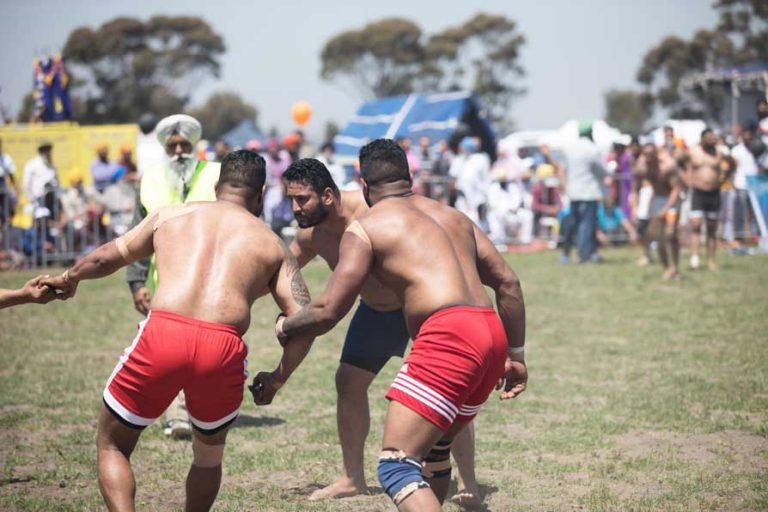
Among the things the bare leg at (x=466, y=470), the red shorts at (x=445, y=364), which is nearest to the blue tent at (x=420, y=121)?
the bare leg at (x=466, y=470)

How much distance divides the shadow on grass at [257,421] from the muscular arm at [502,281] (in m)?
3.13

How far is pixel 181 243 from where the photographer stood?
14.6 feet

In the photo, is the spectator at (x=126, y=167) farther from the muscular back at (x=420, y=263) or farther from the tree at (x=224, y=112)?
the tree at (x=224, y=112)

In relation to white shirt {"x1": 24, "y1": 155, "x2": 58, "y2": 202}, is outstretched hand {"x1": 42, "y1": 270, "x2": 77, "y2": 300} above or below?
above

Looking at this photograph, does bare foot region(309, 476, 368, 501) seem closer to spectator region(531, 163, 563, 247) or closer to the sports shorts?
the sports shorts

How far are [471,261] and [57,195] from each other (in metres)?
13.8

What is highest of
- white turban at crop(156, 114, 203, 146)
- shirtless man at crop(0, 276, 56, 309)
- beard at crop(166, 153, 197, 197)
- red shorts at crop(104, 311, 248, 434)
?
white turban at crop(156, 114, 203, 146)

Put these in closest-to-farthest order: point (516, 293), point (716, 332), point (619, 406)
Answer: point (516, 293) → point (619, 406) → point (716, 332)

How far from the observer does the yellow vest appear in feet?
21.5

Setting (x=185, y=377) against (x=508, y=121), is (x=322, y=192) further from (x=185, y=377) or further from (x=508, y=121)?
(x=508, y=121)

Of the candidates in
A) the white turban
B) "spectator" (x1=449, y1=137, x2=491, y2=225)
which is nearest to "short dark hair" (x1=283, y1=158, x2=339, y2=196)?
the white turban

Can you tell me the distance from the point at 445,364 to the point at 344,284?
→ 21.3 inches

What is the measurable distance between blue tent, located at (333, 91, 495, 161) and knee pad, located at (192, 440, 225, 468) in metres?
20.4

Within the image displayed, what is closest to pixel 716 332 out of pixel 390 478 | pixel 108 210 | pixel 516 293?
pixel 516 293
